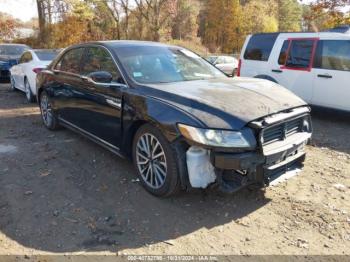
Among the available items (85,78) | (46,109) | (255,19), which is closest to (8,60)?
(46,109)

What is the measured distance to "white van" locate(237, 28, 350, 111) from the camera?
712 centimetres

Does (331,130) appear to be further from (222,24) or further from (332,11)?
(222,24)

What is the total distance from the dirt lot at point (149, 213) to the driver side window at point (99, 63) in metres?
1.22

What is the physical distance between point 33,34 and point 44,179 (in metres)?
27.4

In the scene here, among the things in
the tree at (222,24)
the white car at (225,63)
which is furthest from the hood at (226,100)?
the tree at (222,24)

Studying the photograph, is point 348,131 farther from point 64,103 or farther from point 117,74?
point 64,103

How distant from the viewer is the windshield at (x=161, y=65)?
14.6 ft

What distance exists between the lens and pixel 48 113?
265 inches

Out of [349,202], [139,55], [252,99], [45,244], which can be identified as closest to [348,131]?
[349,202]

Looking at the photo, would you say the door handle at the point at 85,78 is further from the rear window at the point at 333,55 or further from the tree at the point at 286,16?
the tree at the point at 286,16

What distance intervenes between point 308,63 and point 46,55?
6.52 meters

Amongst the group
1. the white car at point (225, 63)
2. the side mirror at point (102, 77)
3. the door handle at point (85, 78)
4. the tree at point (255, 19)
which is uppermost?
the tree at point (255, 19)

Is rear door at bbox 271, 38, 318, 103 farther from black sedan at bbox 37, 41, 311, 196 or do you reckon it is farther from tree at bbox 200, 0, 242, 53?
tree at bbox 200, 0, 242, 53

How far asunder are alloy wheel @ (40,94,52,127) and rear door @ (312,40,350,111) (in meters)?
5.25
